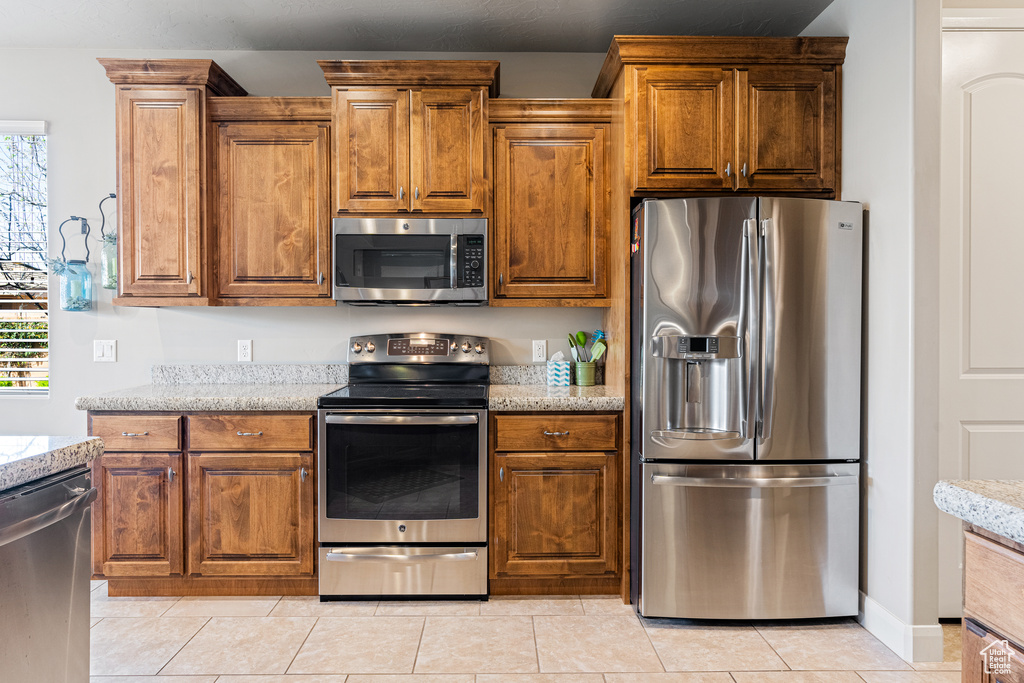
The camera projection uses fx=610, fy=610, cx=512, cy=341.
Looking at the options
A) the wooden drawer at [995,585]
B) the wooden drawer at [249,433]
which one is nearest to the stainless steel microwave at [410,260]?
the wooden drawer at [249,433]

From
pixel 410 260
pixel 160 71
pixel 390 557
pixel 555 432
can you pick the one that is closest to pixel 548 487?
pixel 555 432

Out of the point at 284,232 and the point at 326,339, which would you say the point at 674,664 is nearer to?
the point at 326,339

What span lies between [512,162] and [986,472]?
233cm

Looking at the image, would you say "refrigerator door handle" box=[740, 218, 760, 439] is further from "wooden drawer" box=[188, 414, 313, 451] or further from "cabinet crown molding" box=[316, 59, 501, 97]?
"wooden drawer" box=[188, 414, 313, 451]

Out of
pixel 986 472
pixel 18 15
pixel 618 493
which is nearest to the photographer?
pixel 986 472

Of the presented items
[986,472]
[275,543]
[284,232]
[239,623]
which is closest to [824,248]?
[986,472]

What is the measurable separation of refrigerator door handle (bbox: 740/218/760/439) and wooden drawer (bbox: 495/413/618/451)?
0.56m

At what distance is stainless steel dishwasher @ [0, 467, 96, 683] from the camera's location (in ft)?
3.76

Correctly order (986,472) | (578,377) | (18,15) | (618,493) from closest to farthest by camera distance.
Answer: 1. (986,472)
2. (618,493)
3. (18,15)
4. (578,377)

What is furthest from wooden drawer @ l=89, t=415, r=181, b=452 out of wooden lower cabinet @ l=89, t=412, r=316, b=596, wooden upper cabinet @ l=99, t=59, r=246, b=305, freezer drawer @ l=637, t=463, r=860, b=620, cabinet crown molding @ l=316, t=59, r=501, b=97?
freezer drawer @ l=637, t=463, r=860, b=620

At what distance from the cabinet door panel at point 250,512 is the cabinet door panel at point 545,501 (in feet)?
2.77

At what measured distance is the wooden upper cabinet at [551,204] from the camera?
9.45 ft

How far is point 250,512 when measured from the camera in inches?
104

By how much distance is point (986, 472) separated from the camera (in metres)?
2.35
